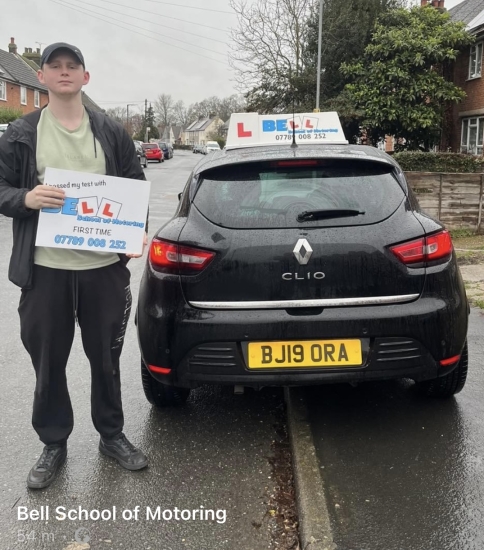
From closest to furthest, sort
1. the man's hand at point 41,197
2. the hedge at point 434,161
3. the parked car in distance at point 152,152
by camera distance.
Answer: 1. the man's hand at point 41,197
2. the hedge at point 434,161
3. the parked car in distance at point 152,152

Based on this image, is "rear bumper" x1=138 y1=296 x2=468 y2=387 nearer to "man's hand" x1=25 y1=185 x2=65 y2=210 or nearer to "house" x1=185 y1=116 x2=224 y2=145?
"man's hand" x1=25 y1=185 x2=65 y2=210

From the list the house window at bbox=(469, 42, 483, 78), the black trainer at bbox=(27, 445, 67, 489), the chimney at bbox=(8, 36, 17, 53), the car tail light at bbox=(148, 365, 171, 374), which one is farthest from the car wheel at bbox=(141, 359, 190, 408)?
the chimney at bbox=(8, 36, 17, 53)

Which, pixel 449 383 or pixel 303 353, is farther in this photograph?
pixel 449 383

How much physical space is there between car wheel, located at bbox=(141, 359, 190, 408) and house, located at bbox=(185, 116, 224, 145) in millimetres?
124465

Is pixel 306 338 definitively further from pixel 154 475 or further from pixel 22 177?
pixel 22 177

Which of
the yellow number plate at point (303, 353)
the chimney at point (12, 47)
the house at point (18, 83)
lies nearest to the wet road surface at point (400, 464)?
the yellow number plate at point (303, 353)

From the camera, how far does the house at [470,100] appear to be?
21.5 meters

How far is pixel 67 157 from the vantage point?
9.14ft

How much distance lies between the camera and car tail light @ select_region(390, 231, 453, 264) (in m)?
2.99

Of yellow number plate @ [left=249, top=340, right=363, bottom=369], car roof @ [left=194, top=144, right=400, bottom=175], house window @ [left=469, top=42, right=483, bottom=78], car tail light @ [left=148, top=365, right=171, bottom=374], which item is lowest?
Result: car tail light @ [left=148, top=365, right=171, bottom=374]

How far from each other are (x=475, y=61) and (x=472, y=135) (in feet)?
8.86

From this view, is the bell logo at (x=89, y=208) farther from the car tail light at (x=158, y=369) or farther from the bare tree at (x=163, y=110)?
the bare tree at (x=163, y=110)

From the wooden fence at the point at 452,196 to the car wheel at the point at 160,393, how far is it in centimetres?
881

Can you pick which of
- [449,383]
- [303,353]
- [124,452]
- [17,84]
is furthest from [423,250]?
[17,84]
